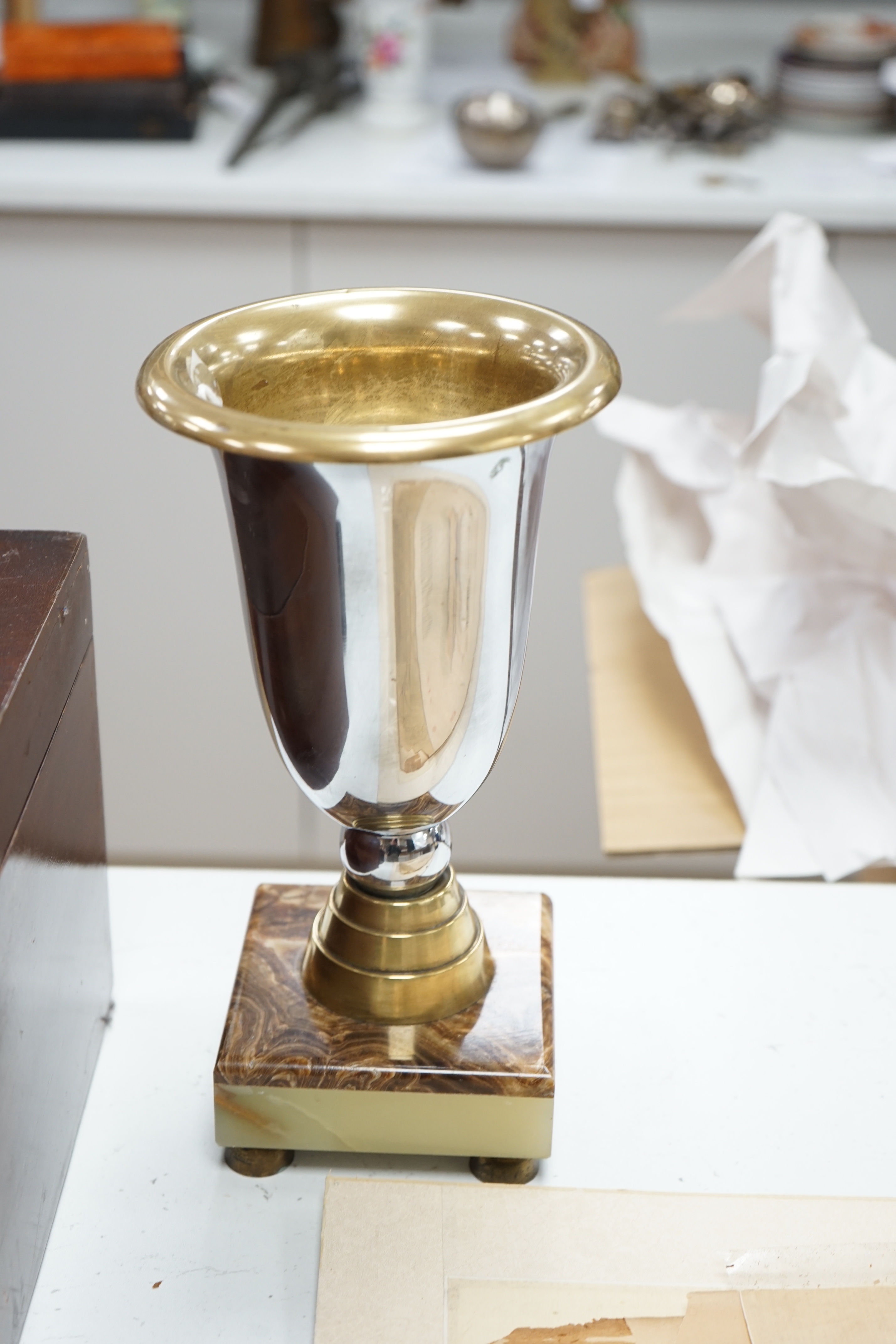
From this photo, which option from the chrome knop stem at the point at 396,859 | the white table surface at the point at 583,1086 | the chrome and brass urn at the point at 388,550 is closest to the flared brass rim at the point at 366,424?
the chrome and brass urn at the point at 388,550

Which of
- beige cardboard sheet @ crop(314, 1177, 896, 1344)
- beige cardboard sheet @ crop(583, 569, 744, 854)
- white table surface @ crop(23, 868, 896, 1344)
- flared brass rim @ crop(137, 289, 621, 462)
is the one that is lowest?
beige cardboard sheet @ crop(583, 569, 744, 854)

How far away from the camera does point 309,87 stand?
5.75 ft

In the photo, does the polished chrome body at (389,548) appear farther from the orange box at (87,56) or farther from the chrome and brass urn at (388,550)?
the orange box at (87,56)

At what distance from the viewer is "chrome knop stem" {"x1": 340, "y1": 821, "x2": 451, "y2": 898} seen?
527mm

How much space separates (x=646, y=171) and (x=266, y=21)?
66 cm

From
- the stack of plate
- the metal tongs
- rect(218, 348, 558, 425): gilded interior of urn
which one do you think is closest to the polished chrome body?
rect(218, 348, 558, 425): gilded interior of urn

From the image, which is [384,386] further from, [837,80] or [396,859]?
[837,80]

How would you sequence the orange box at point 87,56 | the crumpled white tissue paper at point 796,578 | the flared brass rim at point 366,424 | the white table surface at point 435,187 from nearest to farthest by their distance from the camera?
1. the flared brass rim at point 366,424
2. the crumpled white tissue paper at point 796,578
3. the white table surface at point 435,187
4. the orange box at point 87,56

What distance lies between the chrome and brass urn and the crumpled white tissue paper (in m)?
0.29

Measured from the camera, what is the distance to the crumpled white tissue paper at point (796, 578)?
80cm

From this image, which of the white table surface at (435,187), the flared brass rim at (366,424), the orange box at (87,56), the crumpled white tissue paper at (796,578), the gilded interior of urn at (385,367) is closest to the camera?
the flared brass rim at (366,424)

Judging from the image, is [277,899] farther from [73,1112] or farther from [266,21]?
[266,21]

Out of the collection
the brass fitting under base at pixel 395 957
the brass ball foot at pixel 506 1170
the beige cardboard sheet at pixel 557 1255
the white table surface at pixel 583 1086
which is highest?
the brass fitting under base at pixel 395 957

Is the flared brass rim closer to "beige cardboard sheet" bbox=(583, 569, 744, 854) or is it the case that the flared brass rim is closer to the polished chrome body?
the polished chrome body
